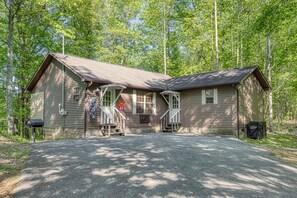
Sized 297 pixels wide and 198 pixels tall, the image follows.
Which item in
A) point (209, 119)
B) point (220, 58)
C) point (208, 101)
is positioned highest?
point (220, 58)

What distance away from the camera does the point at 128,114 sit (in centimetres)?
1434

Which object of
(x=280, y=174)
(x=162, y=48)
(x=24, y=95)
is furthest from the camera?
(x=162, y=48)

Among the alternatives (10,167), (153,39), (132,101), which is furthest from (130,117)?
(153,39)

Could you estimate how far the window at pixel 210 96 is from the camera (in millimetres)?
14508

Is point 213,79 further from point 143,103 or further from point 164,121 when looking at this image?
point 143,103

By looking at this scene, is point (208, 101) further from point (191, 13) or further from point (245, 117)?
point (191, 13)

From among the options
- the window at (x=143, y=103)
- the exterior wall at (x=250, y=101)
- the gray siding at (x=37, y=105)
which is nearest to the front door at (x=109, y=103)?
the window at (x=143, y=103)

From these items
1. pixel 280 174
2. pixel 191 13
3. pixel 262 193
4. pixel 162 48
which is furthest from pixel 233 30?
pixel 262 193

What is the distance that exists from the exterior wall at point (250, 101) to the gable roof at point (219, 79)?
1.57ft

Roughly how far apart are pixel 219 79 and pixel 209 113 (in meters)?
2.24

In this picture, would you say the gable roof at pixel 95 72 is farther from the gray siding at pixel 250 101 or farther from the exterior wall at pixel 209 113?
the gray siding at pixel 250 101

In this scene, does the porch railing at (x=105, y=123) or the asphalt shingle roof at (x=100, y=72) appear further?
the asphalt shingle roof at (x=100, y=72)

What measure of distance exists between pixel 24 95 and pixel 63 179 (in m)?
19.1

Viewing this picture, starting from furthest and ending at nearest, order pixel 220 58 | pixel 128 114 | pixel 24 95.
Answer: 1. pixel 220 58
2. pixel 24 95
3. pixel 128 114
